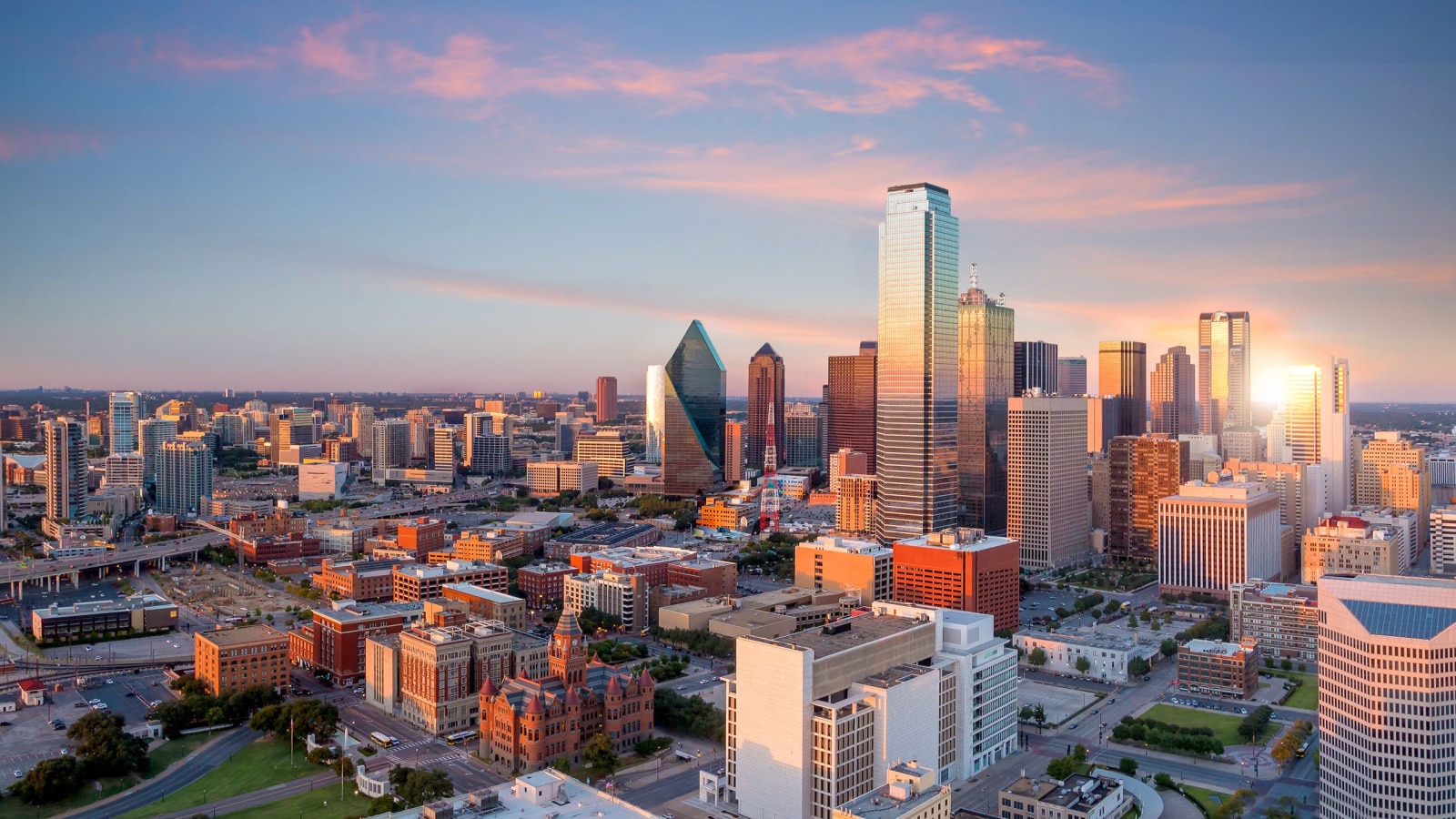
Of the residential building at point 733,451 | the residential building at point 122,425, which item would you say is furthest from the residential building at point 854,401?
the residential building at point 122,425

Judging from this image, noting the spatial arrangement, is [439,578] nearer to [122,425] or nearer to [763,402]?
[122,425]

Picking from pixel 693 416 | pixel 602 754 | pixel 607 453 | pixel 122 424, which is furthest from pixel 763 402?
pixel 602 754

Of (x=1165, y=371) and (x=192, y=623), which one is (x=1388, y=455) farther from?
(x=192, y=623)

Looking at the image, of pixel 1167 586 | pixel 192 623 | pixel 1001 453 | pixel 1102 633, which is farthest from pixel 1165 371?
pixel 192 623

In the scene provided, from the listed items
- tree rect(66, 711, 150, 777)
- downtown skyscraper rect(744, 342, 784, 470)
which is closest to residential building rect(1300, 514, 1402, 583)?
tree rect(66, 711, 150, 777)

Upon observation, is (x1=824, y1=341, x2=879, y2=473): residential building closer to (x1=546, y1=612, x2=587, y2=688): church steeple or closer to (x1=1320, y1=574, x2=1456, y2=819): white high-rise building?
(x1=546, y1=612, x2=587, y2=688): church steeple

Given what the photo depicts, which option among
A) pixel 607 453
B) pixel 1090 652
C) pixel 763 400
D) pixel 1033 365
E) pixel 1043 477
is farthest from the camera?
pixel 763 400

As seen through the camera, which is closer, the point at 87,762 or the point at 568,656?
the point at 87,762
